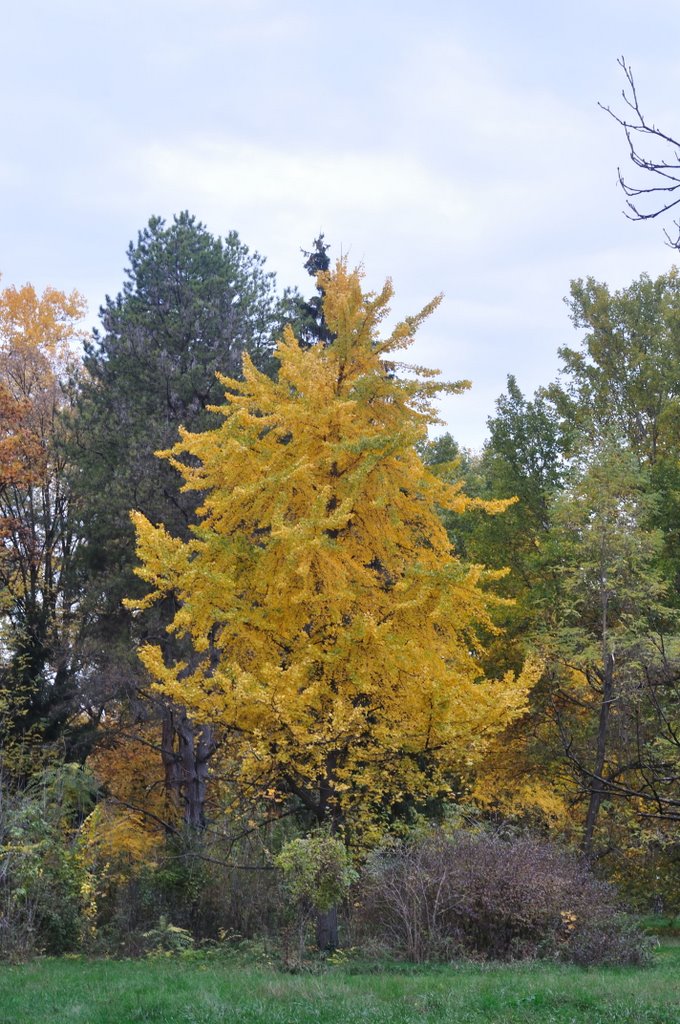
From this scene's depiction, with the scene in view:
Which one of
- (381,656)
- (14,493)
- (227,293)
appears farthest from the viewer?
(14,493)

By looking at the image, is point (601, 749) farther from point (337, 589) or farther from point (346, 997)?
point (346, 997)

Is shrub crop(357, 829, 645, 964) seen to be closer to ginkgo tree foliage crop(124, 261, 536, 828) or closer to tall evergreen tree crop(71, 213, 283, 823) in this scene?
ginkgo tree foliage crop(124, 261, 536, 828)

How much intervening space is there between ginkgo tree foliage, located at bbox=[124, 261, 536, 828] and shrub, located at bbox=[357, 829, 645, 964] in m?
0.94

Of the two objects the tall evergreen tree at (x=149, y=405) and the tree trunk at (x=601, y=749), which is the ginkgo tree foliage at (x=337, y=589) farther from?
the tall evergreen tree at (x=149, y=405)

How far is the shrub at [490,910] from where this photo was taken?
983 cm

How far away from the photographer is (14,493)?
74.8 feet

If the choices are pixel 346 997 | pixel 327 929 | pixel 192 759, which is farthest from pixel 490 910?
pixel 192 759

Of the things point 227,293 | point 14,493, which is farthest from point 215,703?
point 14,493

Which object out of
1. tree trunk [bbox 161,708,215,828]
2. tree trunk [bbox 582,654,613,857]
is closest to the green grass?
tree trunk [bbox 582,654,613,857]

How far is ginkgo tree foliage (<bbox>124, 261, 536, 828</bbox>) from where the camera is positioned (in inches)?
411

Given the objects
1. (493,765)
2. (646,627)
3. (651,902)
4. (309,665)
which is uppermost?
(646,627)

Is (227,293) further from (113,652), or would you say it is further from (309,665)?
(309,665)

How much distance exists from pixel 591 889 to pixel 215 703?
Result: 15.5 feet

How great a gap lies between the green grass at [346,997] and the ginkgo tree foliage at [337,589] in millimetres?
2555
